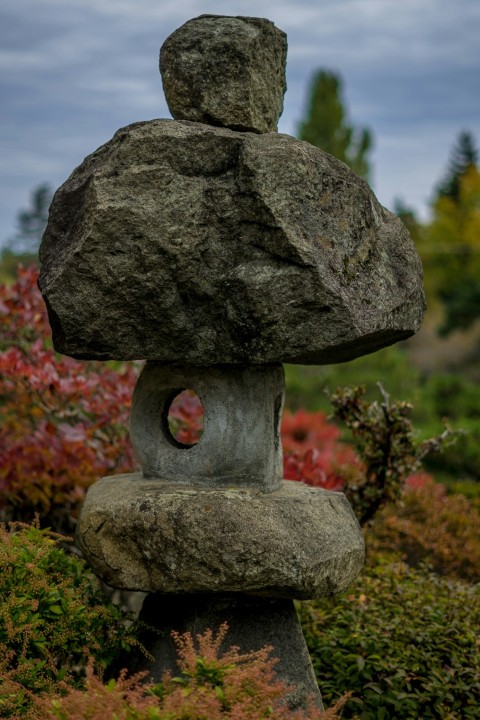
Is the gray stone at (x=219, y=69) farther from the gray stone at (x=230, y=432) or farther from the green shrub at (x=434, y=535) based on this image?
the green shrub at (x=434, y=535)

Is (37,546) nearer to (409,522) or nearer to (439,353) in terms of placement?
(409,522)

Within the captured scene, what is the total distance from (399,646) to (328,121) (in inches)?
1019

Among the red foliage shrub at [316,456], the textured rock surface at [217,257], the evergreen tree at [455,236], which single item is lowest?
the red foliage shrub at [316,456]

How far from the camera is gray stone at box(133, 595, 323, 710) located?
153 inches

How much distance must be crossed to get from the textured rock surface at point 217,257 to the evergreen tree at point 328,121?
24923mm

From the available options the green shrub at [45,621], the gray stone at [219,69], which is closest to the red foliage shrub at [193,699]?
the green shrub at [45,621]

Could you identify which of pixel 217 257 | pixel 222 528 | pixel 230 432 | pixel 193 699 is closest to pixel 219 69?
pixel 217 257

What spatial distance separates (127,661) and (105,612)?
1.39 ft

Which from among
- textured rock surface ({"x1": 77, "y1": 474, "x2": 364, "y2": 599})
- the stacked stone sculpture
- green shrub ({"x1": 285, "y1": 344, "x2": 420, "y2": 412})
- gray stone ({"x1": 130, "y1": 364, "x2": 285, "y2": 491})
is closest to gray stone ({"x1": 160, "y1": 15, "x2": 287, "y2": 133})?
the stacked stone sculpture

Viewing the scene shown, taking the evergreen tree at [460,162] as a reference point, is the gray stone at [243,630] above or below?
below

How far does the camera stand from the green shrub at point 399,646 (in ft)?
13.7

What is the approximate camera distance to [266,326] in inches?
139

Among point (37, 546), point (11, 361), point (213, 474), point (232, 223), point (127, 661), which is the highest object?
point (232, 223)

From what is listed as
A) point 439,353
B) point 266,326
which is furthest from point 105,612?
point 439,353
